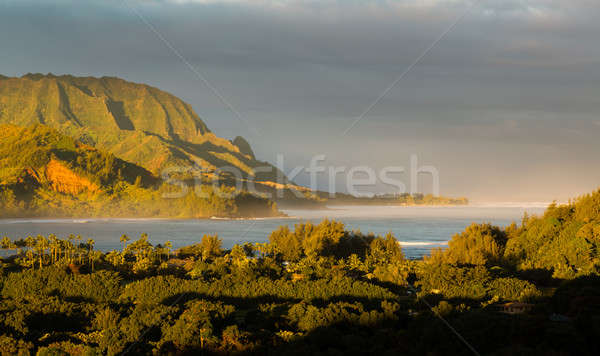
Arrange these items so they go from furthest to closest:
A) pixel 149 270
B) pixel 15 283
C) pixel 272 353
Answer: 1. pixel 149 270
2. pixel 15 283
3. pixel 272 353

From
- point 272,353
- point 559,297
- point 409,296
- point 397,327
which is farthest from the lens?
point 409,296

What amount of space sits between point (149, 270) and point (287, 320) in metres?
39.0

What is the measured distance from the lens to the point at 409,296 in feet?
178

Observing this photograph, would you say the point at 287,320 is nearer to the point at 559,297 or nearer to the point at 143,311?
the point at 143,311

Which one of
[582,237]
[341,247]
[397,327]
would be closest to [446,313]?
[397,327]

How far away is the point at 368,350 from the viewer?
105ft

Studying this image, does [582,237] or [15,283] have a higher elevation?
[582,237]

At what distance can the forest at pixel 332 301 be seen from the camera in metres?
32.4

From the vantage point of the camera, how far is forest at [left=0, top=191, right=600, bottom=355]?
32375mm

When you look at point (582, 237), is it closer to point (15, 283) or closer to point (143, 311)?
point (143, 311)

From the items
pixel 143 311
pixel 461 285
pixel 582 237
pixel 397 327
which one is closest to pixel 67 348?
pixel 143 311

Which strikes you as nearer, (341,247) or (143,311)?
(143,311)

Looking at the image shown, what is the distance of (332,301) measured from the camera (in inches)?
1946

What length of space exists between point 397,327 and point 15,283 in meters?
44.9
